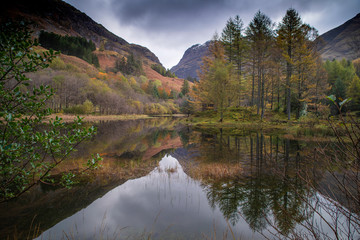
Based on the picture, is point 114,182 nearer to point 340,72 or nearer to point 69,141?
point 69,141

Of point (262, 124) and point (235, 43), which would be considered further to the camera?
point (235, 43)

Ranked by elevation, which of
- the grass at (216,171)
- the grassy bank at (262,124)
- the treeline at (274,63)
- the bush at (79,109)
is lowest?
the grass at (216,171)

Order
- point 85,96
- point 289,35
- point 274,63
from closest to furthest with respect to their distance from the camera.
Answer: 1. point 289,35
2. point 274,63
3. point 85,96

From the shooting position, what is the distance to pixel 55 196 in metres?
5.73

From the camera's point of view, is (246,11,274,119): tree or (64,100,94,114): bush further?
(64,100,94,114): bush

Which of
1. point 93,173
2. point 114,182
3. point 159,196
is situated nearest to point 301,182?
point 159,196

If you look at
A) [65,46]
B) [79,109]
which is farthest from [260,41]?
[65,46]

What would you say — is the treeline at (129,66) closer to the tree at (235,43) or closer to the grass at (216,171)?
the tree at (235,43)

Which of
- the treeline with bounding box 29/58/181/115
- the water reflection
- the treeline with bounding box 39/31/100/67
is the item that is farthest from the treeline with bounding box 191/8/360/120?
the treeline with bounding box 39/31/100/67

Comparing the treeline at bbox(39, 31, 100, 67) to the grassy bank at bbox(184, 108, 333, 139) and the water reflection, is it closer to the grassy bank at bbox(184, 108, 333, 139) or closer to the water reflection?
the grassy bank at bbox(184, 108, 333, 139)

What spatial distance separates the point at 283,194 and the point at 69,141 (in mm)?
6223

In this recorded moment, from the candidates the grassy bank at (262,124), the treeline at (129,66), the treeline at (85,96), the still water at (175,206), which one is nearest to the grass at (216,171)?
the still water at (175,206)

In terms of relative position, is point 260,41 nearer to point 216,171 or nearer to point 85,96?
point 216,171

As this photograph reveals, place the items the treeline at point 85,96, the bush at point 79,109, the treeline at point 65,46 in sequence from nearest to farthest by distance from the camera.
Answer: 1. the treeline at point 85,96
2. the bush at point 79,109
3. the treeline at point 65,46
